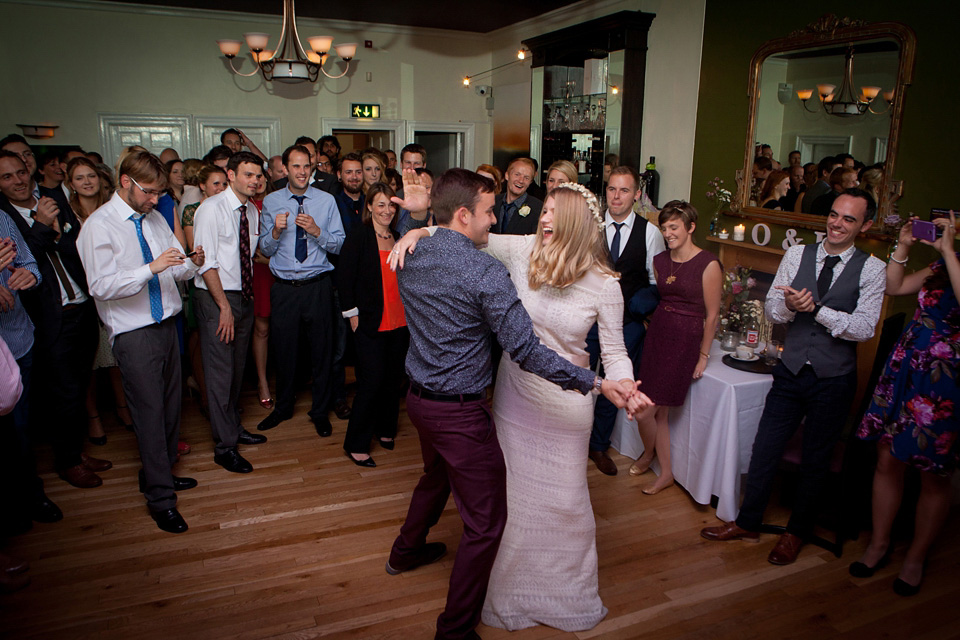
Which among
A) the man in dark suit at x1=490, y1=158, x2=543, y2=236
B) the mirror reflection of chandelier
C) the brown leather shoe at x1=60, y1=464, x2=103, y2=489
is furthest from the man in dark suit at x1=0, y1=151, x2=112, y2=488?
the mirror reflection of chandelier

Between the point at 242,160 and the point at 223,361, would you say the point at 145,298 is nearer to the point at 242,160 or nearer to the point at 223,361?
the point at 223,361

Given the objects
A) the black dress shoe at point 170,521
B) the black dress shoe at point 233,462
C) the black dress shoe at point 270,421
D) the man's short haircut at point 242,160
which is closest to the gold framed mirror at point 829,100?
the man's short haircut at point 242,160

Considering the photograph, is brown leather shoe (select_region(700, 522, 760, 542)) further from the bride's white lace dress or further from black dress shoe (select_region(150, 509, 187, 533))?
black dress shoe (select_region(150, 509, 187, 533))

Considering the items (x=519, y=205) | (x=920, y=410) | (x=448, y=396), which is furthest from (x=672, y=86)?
(x=448, y=396)

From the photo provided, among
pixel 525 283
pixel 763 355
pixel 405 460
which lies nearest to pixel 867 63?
pixel 763 355

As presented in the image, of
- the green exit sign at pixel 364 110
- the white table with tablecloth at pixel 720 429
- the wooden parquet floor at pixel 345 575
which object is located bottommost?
the wooden parquet floor at pixel 345 575

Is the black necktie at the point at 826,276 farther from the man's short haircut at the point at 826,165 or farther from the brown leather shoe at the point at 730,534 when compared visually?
the man's short haircut at the point at 826,165

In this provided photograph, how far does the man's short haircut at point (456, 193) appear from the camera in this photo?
2.16m

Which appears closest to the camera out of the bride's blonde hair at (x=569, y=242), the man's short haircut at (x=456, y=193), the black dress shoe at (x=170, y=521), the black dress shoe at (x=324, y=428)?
the man's short haircut at (x=456, y=193)

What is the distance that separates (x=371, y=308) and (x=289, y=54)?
584 cm

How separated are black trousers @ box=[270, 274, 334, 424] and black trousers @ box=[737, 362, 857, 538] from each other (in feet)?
8.47

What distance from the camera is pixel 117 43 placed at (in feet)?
25.2

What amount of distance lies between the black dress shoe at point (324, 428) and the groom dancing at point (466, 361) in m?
2.04

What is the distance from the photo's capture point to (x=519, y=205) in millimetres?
4418
